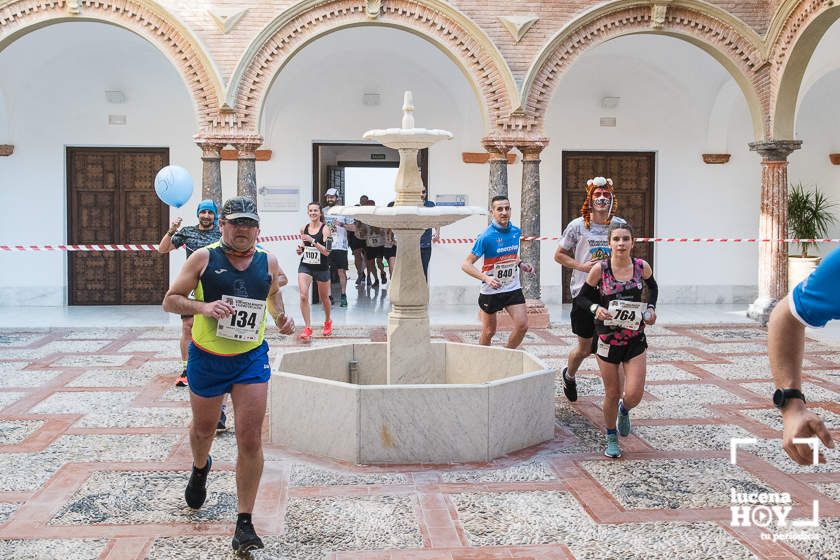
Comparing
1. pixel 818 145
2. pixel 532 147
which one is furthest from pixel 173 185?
pixel 818 145

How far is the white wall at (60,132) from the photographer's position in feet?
45.3

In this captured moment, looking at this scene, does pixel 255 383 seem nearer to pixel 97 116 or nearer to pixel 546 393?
pixel 546 393

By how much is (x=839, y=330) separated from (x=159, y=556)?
33.6 ft

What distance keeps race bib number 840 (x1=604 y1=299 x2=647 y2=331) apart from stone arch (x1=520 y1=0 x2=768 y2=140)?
6.99 m

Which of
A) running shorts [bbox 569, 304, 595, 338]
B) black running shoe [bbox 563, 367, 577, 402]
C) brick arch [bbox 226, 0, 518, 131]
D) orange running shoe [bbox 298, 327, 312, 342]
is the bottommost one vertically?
black running shoe [bbox 563, 367, 577, 402]

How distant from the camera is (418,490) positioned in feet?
16.3

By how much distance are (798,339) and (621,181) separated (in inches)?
507

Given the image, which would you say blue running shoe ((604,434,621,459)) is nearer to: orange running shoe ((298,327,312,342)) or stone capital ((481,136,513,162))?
orange running shoe ((298,327,312,342))

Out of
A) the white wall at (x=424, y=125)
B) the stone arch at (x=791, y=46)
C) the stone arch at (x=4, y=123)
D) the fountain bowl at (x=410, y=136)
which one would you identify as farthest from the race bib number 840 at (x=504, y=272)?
the stone arch at (x=4, y=123)

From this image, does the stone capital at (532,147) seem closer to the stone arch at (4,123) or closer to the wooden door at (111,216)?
the wooden door at (111,216)

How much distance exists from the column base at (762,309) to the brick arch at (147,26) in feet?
26.9

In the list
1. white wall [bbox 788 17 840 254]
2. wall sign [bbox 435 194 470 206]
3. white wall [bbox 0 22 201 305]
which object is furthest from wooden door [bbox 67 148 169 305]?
white wall [bbox 788 17 840 254]

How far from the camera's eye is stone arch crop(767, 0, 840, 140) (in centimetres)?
1088

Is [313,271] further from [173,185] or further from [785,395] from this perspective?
[785,395]
